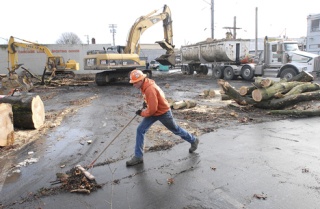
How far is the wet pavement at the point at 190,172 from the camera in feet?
12.4

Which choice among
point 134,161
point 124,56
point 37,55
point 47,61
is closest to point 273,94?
point 134,161

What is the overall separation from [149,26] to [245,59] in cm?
813

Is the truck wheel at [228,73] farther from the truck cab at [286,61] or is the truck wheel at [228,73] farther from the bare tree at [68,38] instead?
the bare tree at [68,38]

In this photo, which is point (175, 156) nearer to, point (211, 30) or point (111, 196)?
point (111, 196)

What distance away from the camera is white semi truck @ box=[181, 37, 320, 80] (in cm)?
1823

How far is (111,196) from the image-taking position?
155 inches

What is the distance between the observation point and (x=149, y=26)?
814 inches

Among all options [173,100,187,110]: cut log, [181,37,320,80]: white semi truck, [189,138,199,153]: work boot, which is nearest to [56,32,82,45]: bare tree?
[181,37,320,80]: white semi truck

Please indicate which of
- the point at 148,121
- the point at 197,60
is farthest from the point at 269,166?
the point at 197,60

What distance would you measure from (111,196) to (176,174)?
3.84ft

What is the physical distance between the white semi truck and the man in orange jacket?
603 inches

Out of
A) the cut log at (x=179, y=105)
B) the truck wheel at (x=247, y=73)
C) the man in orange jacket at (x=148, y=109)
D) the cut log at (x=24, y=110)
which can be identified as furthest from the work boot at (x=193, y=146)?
the truck wheel at (x=247, y=73)

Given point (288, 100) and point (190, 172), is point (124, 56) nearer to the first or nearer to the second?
point (288, 100)

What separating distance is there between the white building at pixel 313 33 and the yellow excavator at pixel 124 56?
55.7ft
